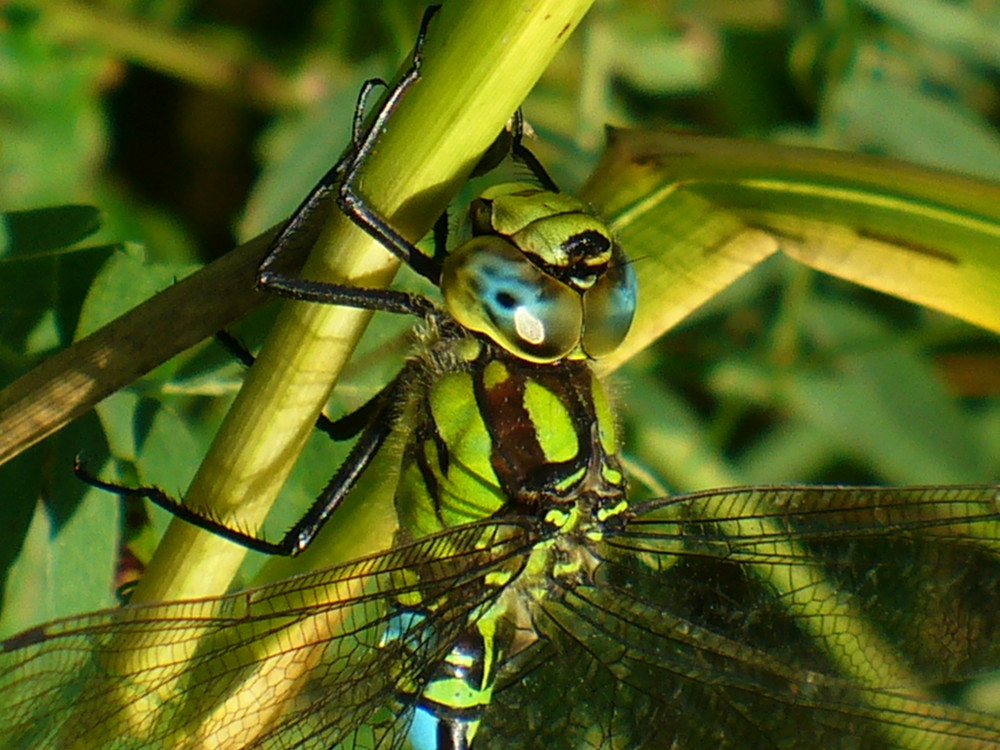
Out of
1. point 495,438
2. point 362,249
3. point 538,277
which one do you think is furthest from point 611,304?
point 362,249

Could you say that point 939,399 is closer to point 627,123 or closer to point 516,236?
point 627,123

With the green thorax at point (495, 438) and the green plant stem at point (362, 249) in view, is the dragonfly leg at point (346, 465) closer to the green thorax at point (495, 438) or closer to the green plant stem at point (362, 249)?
the green thorax at point (495, 438)

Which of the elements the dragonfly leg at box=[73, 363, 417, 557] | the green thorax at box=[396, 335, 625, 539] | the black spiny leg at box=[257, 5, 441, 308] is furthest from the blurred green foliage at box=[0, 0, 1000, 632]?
the black spiny leg at box=[257, 5, 441, 308]

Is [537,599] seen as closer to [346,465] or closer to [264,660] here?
[346,465]

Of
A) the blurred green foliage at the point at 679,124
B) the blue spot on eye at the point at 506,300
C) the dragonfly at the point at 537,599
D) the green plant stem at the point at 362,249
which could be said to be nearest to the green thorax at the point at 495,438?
the dragonfly at the point at 537,599

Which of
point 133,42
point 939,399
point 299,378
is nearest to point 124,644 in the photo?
point 299,378

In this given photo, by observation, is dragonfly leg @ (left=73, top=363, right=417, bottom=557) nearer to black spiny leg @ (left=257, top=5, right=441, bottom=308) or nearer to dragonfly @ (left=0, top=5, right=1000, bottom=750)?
dragonfly @ (left=0, top=5, right=1000, bottom=750)
